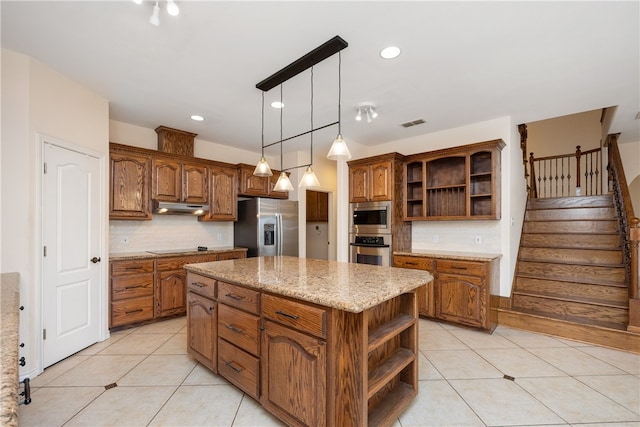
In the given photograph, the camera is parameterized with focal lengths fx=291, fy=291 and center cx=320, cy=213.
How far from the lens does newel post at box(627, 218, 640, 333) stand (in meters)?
2.88

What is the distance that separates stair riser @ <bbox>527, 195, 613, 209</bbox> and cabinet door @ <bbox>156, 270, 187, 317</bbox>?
5800mm

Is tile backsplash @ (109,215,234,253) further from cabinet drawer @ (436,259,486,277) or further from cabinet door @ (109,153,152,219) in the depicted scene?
cabinet drawer @ (436,259,486,277)

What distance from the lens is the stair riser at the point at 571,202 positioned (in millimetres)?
4613

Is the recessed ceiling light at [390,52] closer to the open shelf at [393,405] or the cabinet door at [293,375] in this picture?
the cabinet door at [293,375]

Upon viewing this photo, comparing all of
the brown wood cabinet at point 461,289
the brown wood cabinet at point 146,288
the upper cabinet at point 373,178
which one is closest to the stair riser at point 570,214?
the brown wood cabinet at point 461,289

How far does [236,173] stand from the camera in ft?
15.4

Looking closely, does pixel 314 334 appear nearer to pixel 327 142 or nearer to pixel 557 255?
pixel 327 142

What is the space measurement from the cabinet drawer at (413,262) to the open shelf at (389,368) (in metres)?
1.88

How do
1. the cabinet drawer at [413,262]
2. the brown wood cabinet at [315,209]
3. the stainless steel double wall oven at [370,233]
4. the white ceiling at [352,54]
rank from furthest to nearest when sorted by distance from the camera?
the brown wood cabinet at [315,209], the stainless steel double wall oven at [370,233], the cabinet drawer at [413,262], the white ceiling at [352,54]

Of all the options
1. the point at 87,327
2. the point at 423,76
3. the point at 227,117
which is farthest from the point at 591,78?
the point at 87,327

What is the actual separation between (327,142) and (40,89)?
3.47m

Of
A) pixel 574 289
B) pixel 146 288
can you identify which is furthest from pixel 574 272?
pixel 146 288

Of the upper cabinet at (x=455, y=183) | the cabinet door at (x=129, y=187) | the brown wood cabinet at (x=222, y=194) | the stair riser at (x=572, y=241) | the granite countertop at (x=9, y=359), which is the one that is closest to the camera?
the granite countertop at (x=9, y=359)

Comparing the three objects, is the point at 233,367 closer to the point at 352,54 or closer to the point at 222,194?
the point at 352,54
